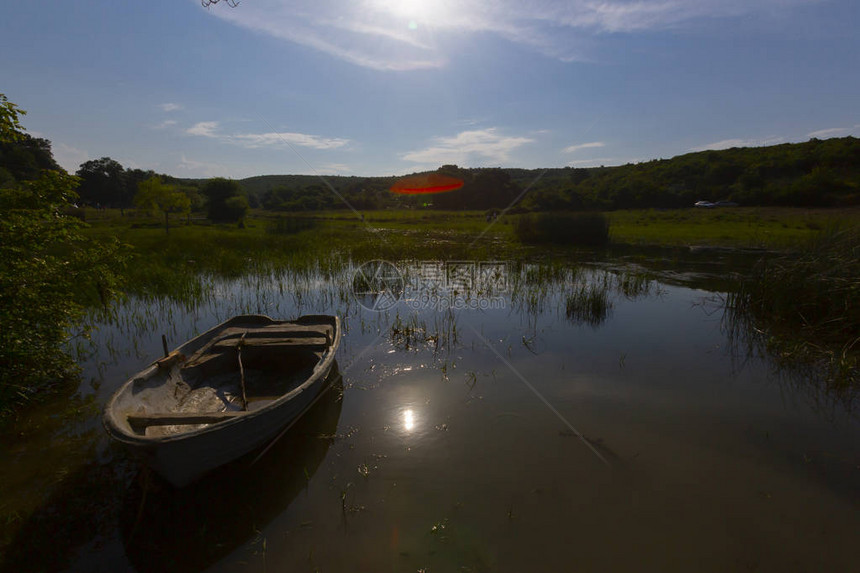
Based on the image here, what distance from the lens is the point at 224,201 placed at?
149 ft

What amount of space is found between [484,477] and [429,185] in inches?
3637

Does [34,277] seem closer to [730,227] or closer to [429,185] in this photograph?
[730,227]

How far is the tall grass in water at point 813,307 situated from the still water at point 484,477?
921mm

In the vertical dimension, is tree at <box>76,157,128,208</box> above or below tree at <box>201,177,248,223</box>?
above

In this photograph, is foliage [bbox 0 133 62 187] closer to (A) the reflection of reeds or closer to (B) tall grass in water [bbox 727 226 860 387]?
(A) the reflection of reeds

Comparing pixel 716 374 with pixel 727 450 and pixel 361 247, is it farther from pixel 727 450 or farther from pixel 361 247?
pixel 361 247

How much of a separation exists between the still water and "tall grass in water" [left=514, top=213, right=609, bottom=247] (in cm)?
2099

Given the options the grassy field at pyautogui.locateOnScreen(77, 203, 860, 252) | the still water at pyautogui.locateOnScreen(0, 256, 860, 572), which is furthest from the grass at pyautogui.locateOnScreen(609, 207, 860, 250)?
the still water at pyautogui.locateOnScreen(0, 256, 860, 572)

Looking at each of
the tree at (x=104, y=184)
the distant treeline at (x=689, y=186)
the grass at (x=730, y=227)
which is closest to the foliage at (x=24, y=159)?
the tree at (x=104, y=184)

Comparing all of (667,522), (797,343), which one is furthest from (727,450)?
(797,343)

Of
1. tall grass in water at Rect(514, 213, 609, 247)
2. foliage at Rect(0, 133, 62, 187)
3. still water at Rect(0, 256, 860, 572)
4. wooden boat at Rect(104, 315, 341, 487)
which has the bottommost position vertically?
still water at Rect(0, 256, 860, 572)

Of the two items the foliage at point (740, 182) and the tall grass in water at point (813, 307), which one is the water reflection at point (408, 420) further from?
the foliage at point (740, 182)

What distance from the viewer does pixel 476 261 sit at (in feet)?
68.2

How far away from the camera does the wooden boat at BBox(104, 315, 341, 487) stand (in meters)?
4.23
